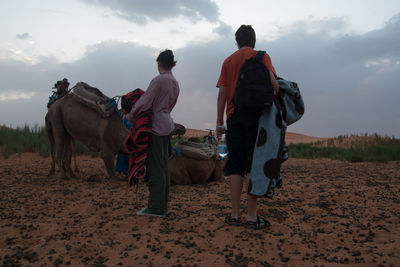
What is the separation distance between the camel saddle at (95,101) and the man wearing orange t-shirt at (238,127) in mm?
2891

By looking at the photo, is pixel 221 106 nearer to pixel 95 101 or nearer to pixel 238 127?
pixel 238 127

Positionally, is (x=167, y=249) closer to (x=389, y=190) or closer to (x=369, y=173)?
(x=389, y=190)

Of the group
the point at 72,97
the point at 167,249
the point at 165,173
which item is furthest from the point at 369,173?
the point at 72,97

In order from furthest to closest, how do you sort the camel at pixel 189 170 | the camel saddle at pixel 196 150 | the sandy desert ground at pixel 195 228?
1. the camel at pixel 189 170
2. the camel saddle at pixel 196 150
3. the sandy desert ground at pixel 195 228

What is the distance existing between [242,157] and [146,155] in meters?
1.08

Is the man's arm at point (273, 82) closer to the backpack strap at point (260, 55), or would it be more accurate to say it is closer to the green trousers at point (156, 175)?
the backpack strap at point (260, 55)

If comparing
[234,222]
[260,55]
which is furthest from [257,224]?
[260,55]

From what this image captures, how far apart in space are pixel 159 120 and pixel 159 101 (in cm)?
21

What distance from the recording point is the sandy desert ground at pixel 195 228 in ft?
8.05

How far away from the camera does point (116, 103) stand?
224 inches

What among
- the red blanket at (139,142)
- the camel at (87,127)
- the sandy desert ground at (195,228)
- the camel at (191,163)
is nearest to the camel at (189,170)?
the camel at (191,163)

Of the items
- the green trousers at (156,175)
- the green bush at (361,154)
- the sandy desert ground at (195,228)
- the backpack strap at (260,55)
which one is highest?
the backpack strap at (260,55)

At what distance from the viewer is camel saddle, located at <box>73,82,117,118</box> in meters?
5.50

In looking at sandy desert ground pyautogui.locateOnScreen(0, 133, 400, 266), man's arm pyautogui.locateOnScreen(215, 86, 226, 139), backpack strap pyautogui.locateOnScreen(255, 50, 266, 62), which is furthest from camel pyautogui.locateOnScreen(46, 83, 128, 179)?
backpack strap pyautogui.locateOnScreen(255, 50, 266, 62)
